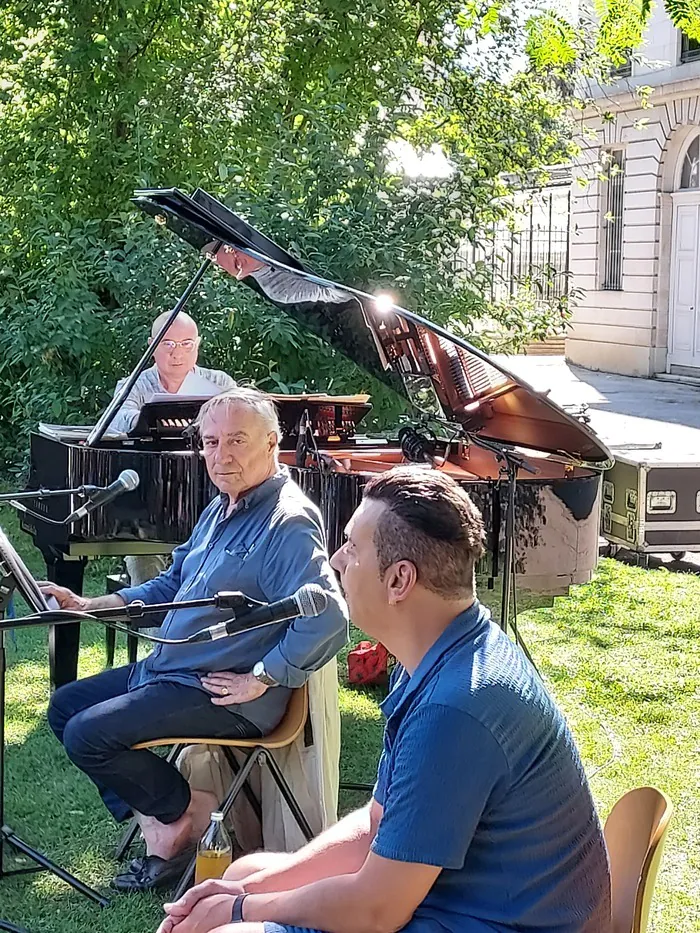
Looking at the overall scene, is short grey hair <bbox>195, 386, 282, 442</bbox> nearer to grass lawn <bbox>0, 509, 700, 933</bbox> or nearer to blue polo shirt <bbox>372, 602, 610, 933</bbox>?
grass lawn <bbox>0, 509, 700, 933</bbox>

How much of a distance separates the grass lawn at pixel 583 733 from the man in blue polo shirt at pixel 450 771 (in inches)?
67.7

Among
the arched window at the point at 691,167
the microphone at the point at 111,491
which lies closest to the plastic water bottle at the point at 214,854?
the microphone at the point at 111,491

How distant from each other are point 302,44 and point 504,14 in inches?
67.0

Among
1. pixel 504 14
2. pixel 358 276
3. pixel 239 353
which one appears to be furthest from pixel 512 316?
pixel 504 14

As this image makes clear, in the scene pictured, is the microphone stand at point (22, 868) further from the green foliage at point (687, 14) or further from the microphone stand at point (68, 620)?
the green foliage at point (687, 14)

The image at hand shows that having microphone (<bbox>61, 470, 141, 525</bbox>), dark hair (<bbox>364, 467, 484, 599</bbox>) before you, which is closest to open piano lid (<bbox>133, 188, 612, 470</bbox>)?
microphone (<bbox>61, 470, 141, 525</bbox>)

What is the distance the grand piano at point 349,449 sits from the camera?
421 centimetres

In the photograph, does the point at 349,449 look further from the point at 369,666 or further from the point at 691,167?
the point at 691,167

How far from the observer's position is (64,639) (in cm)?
488

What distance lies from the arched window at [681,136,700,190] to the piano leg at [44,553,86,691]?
56.2ft

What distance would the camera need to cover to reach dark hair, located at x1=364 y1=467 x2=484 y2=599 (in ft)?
6.27

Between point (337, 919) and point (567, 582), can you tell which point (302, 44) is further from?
point (337, 919)

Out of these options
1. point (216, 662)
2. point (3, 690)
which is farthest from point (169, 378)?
point (216, 662)

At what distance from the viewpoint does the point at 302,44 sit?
9719 millimetres
